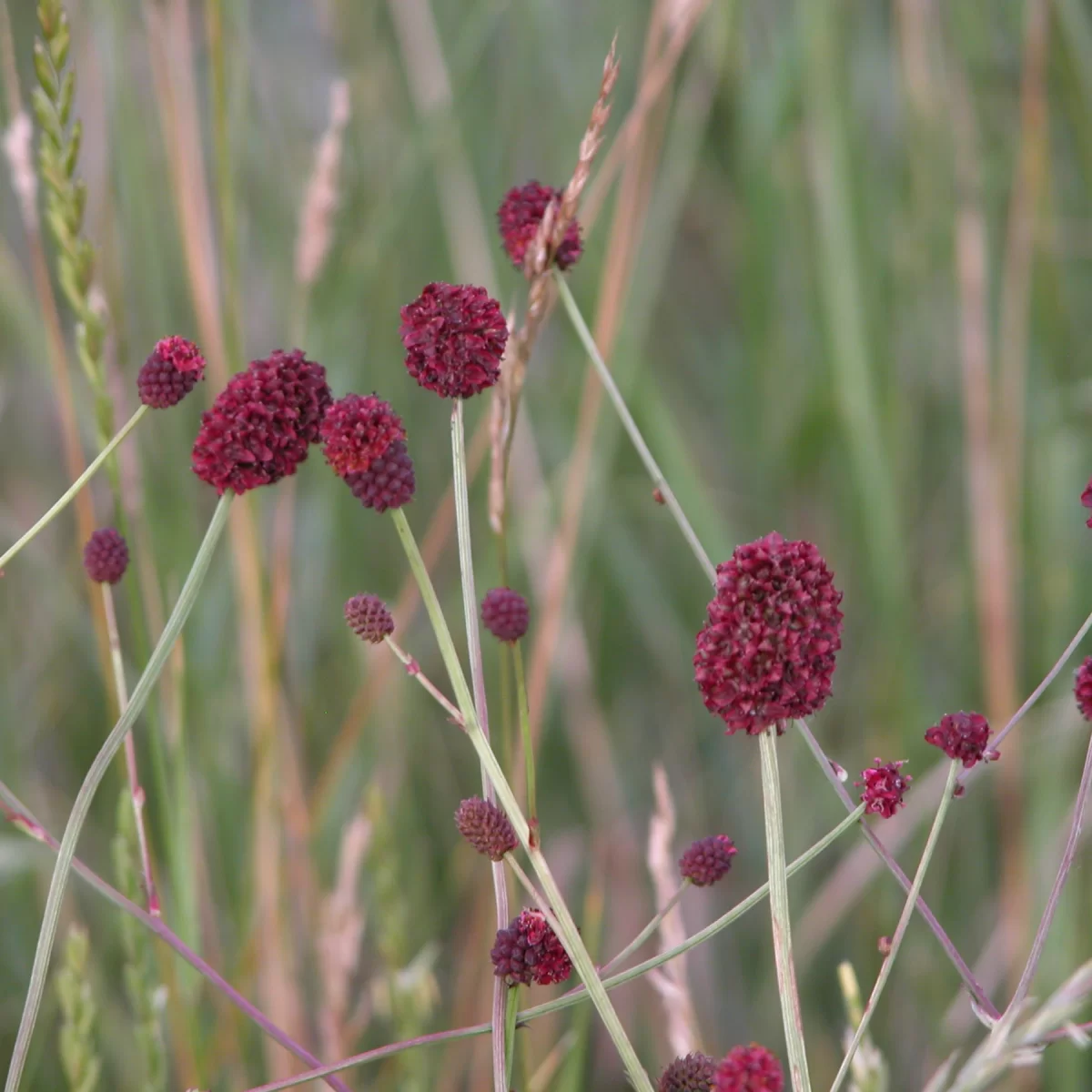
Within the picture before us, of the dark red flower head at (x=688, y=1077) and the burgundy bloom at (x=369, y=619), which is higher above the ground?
the burgundy bloom at (x=369, y=619)

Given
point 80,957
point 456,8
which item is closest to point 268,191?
point 456,8

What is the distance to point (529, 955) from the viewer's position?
1.69 feet

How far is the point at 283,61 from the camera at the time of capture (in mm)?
2189

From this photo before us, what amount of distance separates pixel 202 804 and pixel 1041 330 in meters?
1.25

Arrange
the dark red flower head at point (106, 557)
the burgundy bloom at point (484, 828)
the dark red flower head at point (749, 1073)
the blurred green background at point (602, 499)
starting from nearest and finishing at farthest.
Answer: the dark red flower head at point (749, 1073) < the burgundy bloom at point (484, 828) < the dark red flower head at point (106, 557) < the blurred green background at point (602, 499)

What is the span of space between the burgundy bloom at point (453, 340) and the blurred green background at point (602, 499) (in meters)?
0.59

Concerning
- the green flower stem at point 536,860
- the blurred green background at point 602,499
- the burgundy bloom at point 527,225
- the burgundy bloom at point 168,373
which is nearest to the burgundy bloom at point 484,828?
the green flower stem at point 536,860

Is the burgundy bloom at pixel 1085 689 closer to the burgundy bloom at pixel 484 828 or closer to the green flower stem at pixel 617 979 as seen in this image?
the green flower stem at pixel 617 979

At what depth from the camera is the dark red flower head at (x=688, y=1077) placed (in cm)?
51

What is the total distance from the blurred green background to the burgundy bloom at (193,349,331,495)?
1.84ft

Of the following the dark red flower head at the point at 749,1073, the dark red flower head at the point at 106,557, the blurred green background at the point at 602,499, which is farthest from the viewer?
the blurred green background at the point at 602,499

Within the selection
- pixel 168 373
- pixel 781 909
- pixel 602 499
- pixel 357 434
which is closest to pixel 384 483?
pixel 357 434

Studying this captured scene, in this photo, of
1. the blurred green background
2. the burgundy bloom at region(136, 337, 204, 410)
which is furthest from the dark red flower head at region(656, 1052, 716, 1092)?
the blurred green background

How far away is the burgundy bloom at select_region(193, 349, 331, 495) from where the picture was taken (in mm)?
531
